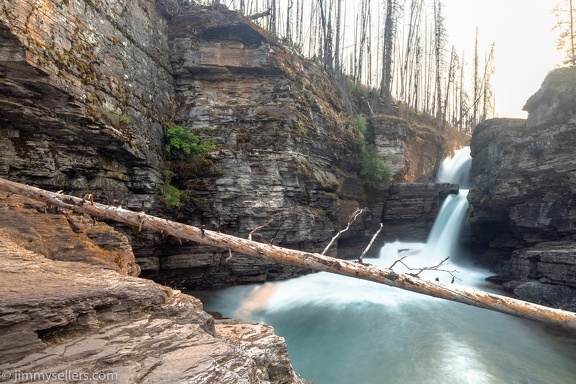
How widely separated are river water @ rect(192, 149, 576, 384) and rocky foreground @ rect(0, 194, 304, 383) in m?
3.84

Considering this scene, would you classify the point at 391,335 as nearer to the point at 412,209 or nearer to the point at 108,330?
the point at 108,330

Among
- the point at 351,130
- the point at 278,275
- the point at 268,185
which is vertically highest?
the point at 351,130

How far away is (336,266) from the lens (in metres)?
5.20

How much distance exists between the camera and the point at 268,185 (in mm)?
11648

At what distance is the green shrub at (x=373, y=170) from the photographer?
645 inches

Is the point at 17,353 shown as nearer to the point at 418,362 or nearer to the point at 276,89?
the point at 418,362

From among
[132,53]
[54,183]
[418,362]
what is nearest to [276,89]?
[132,53]

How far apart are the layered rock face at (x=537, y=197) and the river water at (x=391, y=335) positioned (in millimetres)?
2066

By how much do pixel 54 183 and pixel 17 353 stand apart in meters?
6.88

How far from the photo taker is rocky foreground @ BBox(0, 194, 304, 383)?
2520 millimetres

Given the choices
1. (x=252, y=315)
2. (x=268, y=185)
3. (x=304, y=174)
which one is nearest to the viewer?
(x=252, y=315)

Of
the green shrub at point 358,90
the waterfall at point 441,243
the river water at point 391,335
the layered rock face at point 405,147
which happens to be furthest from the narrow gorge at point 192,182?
the green shrub at point 358,90

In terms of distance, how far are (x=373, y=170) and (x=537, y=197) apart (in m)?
7.42

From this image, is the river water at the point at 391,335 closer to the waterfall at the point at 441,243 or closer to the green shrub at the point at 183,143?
the waterfall at the point at 441,243
